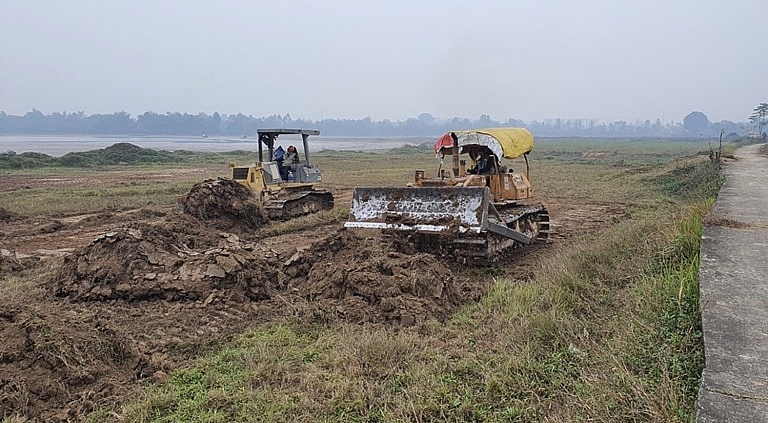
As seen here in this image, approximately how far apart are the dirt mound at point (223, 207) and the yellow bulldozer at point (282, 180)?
2.80 ft

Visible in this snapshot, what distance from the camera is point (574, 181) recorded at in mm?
27250

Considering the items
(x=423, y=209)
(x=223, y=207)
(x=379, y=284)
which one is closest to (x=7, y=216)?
(x=223, y=207)

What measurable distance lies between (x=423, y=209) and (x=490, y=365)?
468 centimetres

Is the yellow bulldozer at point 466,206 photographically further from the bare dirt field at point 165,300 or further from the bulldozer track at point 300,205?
the bulldozer track at point 300,205

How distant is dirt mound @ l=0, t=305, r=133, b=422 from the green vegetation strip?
1.26 feet

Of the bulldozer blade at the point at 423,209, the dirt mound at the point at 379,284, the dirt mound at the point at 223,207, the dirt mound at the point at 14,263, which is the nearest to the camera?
the dirt mound at the point at 379,284

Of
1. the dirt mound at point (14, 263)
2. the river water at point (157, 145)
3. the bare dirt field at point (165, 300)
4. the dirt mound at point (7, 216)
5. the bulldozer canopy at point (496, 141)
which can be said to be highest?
the bulldozer canopy at point (496, 141)

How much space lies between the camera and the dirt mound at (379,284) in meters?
6.49

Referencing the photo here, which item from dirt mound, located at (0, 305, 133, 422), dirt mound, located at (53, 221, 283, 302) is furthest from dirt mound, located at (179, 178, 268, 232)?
dirt mound, located at (0, 305, 133, 422)

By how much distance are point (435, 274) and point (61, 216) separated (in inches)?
496

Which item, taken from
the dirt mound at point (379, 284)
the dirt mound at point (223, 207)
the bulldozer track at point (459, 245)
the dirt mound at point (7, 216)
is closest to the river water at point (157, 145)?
the dirt mound at point (7, 216)

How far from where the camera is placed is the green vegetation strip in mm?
3895

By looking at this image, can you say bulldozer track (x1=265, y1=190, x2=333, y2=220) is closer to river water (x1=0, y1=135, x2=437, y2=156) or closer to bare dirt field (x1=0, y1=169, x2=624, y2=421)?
bare dirt field (x1=0, y1=169, x2=624, y2=421)

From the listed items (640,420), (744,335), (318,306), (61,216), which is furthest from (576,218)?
(61,216)
